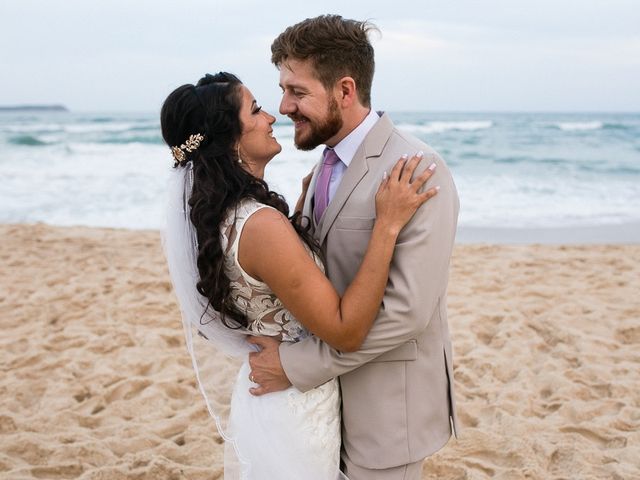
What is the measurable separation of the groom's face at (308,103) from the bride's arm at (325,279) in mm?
394

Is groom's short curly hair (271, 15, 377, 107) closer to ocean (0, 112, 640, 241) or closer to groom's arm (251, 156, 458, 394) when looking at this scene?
groom's arm (251, 156, 458, 394)

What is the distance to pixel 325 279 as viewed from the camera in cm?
207

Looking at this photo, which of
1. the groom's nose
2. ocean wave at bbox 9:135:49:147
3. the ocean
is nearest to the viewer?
the groom's nose

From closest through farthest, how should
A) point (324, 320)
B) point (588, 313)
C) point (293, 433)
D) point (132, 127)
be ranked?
1. point (324, 320)
2. point (293, 433)
3. point (588, 313)
4. point (132, 127)

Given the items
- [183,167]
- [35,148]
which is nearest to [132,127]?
[35,148]

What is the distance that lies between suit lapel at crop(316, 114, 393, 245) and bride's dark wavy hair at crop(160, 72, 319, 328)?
8 cm

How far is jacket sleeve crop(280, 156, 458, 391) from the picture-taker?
2.07 m

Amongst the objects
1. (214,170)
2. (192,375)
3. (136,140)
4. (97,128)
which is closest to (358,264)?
(214,170)

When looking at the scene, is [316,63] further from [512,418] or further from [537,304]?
[537,304]

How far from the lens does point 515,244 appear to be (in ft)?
31.4

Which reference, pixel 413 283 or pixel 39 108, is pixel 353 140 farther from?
pixel 39 108

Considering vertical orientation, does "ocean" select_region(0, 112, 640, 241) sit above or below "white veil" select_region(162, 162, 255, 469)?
below

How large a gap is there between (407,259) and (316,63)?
29.3 inches

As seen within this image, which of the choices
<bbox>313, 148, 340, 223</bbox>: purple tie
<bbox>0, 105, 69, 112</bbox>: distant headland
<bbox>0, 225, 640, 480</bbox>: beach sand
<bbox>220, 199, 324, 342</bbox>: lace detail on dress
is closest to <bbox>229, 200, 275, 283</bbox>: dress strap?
<bbox>220, 199, 324, 342</bbox>: lace detail on dress
